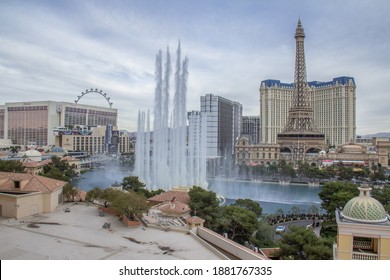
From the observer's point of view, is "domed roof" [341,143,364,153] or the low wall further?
"domed roof" [341,143,364,153]

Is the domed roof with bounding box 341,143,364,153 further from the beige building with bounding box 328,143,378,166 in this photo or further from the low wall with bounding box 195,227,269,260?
the low wall with bounding box 195,227,269,260

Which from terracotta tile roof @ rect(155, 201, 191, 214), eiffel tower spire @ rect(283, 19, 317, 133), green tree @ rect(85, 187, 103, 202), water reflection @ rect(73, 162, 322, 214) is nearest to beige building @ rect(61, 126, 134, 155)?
water reflection @ rect(73, 162, 322, 214)

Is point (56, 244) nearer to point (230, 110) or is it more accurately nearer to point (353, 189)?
point (353, 189)

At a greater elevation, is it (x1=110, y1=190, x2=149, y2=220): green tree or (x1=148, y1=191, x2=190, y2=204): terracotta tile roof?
(x1=110, y1=190, x2=149, y2=220): green tree

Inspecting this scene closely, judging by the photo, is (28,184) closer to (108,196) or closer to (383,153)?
(108,196)

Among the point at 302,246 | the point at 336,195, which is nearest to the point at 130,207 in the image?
the point at 302,246

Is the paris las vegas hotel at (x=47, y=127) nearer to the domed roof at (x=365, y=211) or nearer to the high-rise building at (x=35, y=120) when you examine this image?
the high-rise building at (x=35, y=120)

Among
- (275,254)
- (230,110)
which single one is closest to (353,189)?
(275,254)
